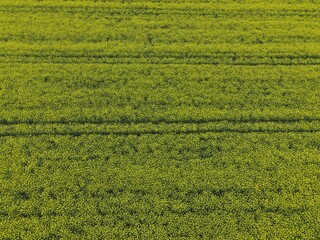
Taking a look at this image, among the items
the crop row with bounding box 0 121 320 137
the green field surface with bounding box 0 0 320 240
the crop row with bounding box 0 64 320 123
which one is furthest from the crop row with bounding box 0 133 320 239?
the crop row with bounding box 0 64 320 123

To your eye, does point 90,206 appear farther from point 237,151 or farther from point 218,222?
point 237,151

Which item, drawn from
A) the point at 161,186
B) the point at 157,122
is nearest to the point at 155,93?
the point at 157,122

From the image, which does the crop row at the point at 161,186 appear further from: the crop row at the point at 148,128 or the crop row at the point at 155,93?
the crop row at the point at 155,93

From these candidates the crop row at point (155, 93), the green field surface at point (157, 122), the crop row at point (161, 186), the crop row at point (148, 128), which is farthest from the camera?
the crop row at point (155, 93)

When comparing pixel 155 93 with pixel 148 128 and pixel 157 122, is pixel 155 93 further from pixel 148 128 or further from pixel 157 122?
A: pixel 148 128

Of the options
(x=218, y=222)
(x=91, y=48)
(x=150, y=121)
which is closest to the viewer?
(x=218, y=222)

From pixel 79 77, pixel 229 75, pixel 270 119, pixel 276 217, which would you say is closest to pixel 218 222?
pixel 276 217

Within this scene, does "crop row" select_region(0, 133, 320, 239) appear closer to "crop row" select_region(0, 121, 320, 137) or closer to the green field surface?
the green field surface

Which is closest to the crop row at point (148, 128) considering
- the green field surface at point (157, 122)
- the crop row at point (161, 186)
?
the green field surface at point (157, 122)
